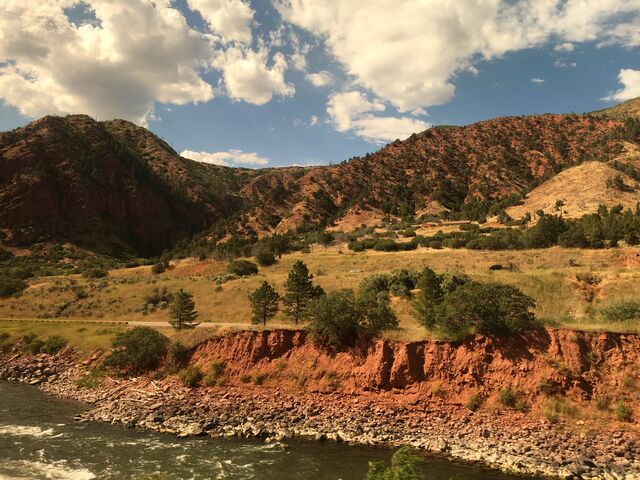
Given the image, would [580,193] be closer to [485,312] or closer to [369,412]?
[485,312]

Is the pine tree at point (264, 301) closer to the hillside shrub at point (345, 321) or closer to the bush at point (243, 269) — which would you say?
the hillside shrub at point (345, 321)

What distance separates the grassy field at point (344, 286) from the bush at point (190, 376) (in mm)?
6787

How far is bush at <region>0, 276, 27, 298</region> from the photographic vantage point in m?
60.2

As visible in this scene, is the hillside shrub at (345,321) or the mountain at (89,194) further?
the mountain at (89,194)

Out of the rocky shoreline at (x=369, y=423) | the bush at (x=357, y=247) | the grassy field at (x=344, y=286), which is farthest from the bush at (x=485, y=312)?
the bush at (x=357, y=247)

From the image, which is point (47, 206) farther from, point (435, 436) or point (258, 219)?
point (435, 436)

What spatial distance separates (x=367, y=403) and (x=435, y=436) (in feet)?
14.8

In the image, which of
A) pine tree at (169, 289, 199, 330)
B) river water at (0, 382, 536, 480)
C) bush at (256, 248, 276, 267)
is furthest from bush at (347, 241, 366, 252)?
river water at (0, 382, 536, 480)

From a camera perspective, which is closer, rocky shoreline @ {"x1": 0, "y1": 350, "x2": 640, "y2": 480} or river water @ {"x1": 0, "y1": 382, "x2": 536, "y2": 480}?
river water @ {"x1": 0, "y1": 382, "x2": 536, "y2": 480}

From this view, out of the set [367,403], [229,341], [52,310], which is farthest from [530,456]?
[52,310]

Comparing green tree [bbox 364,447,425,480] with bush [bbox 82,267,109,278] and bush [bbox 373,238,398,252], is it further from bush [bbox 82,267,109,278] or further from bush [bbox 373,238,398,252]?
bush [bbox 82,267,109,278]

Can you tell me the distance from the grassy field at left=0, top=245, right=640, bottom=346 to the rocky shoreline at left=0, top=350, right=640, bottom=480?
566 centimetres

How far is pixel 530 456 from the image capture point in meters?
19.5

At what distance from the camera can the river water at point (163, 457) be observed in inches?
739
